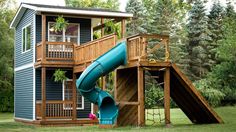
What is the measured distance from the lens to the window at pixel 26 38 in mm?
27245

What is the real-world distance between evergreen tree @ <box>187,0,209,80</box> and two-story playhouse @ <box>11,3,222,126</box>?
1894cm

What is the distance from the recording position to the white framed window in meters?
27.1

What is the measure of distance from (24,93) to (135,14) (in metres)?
26.3

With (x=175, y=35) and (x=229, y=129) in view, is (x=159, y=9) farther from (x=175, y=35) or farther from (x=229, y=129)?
(x=229, y=129)

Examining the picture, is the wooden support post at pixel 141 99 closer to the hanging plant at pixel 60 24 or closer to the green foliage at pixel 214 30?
the hanging plant at pixel 60 24

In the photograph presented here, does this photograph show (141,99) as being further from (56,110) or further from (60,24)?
(60,24)

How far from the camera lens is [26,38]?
91.3ft

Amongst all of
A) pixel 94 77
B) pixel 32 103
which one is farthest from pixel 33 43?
pixel 94 77

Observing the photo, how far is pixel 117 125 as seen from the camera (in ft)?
64.7

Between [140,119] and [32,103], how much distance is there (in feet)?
32.0

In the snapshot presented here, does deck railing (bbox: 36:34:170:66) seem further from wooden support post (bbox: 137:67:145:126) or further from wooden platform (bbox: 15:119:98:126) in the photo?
wooden platform (bbox: 15:119:98:126)

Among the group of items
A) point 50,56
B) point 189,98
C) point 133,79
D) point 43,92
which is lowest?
point 189,98

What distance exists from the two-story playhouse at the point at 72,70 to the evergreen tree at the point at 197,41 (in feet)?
62.1

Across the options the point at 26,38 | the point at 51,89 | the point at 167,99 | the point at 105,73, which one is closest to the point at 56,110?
the point at 51,89
